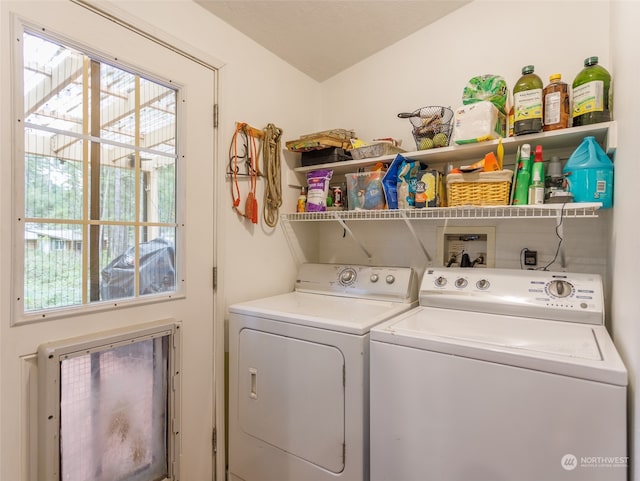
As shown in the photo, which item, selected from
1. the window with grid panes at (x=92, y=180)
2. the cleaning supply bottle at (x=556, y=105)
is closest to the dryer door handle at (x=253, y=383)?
the window with grid panes at (x=92, y=180)

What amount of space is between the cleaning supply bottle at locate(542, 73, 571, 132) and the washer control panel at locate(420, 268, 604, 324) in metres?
0.64

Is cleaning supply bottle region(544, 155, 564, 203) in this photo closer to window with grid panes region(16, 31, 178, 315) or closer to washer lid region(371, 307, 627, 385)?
washer lid region(371, 307, 627, 385)

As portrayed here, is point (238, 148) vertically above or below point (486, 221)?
above

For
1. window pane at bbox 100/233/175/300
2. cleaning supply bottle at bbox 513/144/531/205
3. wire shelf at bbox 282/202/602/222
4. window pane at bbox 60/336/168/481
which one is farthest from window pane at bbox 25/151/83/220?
cleaning supply bottle at bbox 513/144/531/205

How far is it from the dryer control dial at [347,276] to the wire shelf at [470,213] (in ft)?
1.03

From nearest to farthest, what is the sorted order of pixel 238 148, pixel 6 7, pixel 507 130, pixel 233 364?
1. pixel 6 7
2. pixel 507 130
3. pixel 233 364
4. pixel 238 148

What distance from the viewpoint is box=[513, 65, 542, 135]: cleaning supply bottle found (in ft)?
4.63

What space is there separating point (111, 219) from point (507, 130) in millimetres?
1803

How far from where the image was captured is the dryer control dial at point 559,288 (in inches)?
55.0

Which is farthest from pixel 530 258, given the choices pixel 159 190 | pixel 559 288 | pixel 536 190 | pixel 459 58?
pixel 159 190

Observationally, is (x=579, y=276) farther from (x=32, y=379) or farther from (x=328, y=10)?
(x=32, y=379)

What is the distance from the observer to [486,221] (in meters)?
1.80

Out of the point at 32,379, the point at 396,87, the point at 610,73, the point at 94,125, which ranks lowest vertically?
the point at 32,379

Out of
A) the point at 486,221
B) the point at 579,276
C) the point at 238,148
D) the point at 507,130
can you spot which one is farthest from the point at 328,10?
the point at 579,276
